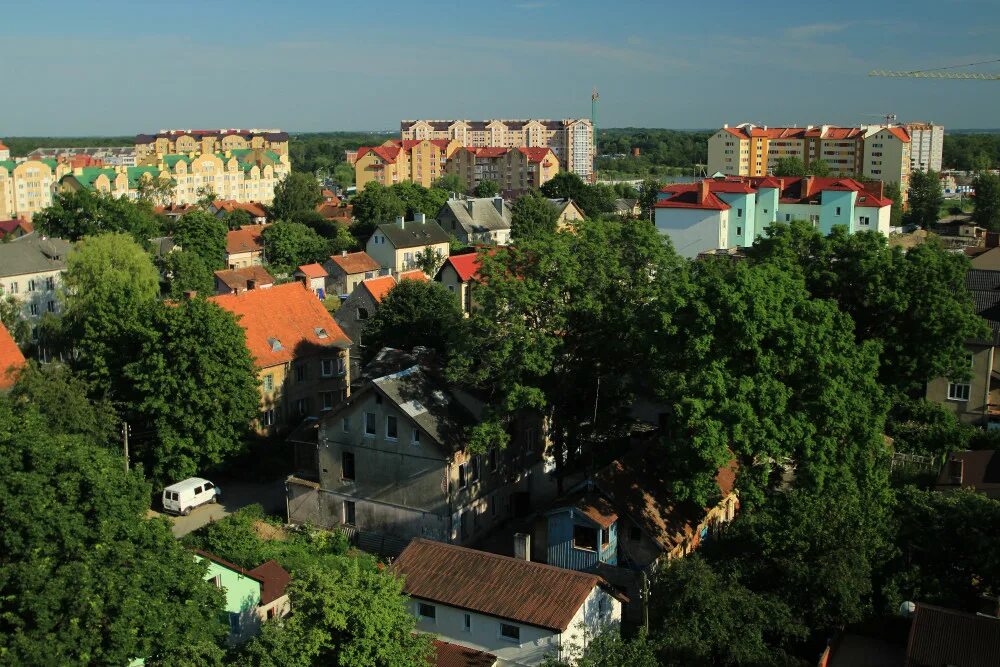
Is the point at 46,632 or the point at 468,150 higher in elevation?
the point at 468,150

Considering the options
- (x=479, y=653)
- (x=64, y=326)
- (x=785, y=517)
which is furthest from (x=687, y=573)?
(x=64, y=326)

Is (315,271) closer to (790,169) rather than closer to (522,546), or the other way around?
(522,546)

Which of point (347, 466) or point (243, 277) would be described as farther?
point (243, 277)

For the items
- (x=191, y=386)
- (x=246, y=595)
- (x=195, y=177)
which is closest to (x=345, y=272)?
(x=191, y=386)

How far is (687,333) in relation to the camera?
22797 millimetres

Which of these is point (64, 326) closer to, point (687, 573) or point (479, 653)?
point (479, 653)

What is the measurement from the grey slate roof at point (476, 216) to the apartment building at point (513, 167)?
1766 inches

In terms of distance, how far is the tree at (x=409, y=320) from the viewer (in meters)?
34.5

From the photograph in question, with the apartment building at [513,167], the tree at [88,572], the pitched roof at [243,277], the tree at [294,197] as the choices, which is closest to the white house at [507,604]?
the tree at [88,572]

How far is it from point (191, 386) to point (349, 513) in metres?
5.86

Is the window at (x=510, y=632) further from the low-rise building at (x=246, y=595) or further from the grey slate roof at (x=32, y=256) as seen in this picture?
the grey slate roof at (x=32, y=256)

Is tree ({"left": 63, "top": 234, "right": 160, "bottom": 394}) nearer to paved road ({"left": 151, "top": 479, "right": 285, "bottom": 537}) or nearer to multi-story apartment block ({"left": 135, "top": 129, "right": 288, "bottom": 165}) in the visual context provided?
paved road ({"left": 151, "top": 479, "right": 285, "bottom": 537})

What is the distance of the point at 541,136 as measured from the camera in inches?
6649

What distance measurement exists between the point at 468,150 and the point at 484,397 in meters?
103
